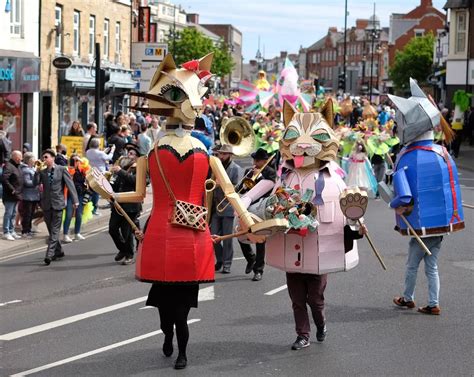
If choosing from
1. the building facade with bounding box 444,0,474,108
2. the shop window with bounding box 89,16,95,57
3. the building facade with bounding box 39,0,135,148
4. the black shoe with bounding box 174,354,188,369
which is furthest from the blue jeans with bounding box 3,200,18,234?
the building facade with bounding box 444,0,474,108

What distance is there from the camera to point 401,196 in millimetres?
9859

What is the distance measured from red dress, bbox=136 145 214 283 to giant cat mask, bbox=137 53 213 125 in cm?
33

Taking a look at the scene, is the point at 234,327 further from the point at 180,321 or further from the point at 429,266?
the point at 429,266

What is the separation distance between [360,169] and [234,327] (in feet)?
38.1

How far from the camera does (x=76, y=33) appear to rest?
3300 centimetres

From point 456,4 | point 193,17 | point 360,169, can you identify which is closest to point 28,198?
point 360,169

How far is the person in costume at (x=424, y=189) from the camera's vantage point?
995 cm

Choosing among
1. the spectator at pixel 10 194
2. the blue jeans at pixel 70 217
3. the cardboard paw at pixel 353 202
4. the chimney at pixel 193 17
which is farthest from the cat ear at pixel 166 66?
the chimney at pixel 193 17

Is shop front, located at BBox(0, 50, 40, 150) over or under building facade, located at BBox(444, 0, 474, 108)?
under

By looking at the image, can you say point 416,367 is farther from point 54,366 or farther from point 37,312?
point 37,312

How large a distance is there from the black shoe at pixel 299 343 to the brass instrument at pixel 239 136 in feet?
6.07

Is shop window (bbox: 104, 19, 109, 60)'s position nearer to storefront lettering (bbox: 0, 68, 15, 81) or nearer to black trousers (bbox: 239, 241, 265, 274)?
storefront lettering (bbox: 0, 68, 15, 81)

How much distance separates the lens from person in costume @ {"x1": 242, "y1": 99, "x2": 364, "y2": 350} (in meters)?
8.65

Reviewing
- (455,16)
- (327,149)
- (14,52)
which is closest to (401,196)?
(327,149)
